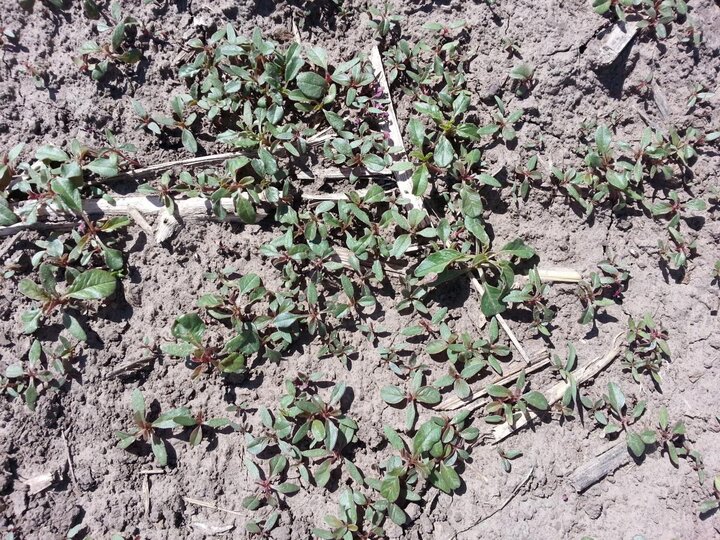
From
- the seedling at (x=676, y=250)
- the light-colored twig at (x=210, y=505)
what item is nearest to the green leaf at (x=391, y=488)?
the light-colored twig at (x=210, y=505)

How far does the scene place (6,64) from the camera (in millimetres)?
2596

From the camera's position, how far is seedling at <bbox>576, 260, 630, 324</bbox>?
2428 mm

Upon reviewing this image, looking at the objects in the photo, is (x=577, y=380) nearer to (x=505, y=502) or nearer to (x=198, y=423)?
(x=505, y=502)

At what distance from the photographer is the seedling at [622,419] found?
2.33 m

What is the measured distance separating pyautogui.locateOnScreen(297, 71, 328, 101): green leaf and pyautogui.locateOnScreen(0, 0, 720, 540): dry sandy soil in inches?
10.0

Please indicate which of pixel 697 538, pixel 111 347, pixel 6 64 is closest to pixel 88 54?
pixel 6 64

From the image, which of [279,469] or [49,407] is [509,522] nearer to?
[279,469]

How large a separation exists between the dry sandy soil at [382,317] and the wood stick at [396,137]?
9cm

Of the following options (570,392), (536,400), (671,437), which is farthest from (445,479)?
(671,437)

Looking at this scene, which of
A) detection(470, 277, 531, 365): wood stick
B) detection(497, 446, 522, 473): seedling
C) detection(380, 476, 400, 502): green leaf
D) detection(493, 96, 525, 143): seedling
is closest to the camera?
detection(380, 476, 400, 502): green leaf

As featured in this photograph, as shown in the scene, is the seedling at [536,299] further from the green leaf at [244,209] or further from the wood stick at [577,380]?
the green leaf at [244,209]

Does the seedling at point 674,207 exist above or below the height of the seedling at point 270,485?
above

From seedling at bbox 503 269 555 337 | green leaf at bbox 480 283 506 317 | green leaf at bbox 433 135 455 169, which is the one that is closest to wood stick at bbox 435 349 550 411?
seedling at bbox 503 269 555 337

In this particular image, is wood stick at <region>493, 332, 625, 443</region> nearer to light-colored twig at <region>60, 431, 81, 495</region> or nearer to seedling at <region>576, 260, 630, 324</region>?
seedling at <region>576, 260, 630, 324</region>
